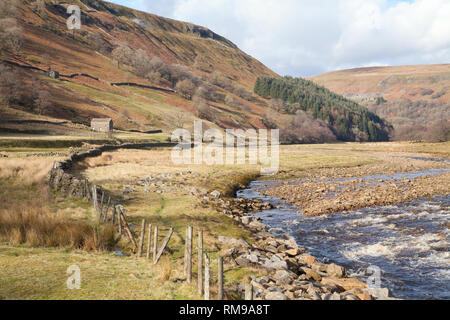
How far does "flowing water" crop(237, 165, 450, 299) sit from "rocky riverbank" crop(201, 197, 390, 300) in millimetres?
1162

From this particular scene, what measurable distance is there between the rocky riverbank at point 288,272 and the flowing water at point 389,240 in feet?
3.81

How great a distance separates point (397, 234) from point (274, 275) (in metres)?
10.7

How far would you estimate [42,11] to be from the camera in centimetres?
18062

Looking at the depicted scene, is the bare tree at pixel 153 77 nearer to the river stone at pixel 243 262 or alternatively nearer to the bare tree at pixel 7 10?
the bare tree at pixel 7 10

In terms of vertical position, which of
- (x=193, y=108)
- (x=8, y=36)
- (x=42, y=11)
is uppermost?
(x=42, y=11)

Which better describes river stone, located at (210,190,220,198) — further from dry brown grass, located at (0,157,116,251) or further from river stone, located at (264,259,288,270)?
river stone, located at (264,259,288,270)

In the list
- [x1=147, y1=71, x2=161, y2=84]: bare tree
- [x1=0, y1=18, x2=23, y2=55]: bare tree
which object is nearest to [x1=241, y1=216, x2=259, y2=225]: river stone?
[x1=0, y1=18, x2=23, y2=55]: bare tree

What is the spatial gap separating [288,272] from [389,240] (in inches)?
342

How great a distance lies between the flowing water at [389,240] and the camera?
13.5 meters

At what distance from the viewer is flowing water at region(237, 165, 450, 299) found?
44.2 feet

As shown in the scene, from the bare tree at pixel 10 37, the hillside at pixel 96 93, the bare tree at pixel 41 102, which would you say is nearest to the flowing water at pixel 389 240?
the hillside at pixel 96 93

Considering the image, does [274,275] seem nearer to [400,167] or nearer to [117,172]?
[117,172]
